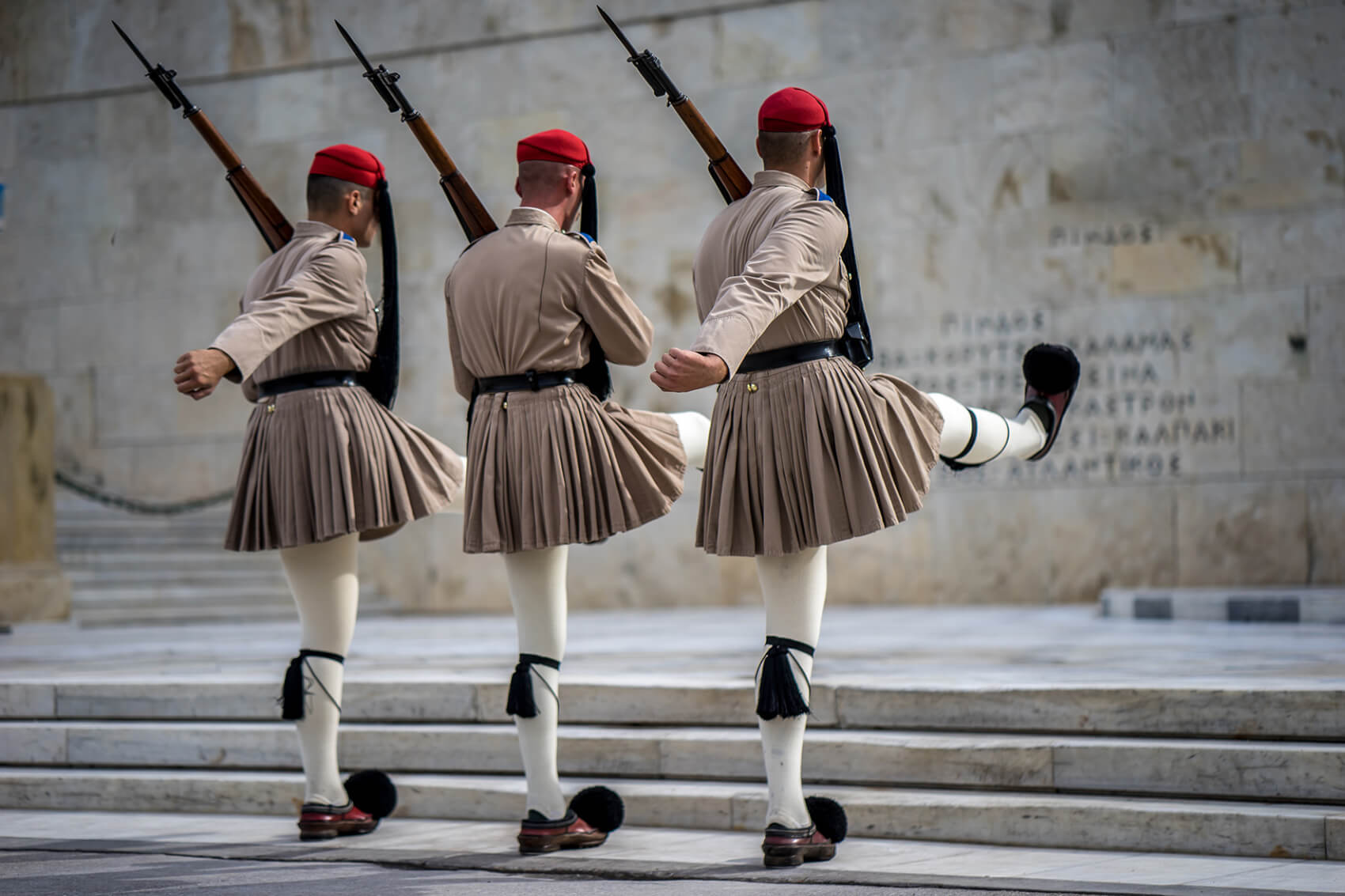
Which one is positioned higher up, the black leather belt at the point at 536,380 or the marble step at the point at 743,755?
the black leather belt at the point at 536,380

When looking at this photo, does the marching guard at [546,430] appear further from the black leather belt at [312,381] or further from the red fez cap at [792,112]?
the red fez cap at [792,112]

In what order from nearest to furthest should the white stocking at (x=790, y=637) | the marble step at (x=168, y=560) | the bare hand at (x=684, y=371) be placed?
the bare hand at (x=684, y=371)
the white stocking at (x=790, y=637)
the marble step at (x=168, y=560)

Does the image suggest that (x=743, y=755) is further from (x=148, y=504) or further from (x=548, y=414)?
(x=148, y=504)

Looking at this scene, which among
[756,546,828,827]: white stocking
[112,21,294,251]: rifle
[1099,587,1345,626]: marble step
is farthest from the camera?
[1099,587,1345,626]: marble step

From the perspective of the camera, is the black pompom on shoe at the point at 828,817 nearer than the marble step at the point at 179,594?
Yes

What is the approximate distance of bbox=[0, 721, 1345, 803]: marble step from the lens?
3.87 meters

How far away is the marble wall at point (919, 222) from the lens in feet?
30.4

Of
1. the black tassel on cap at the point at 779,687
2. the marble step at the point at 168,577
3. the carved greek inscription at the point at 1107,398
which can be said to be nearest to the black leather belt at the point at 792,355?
the black tassel on cap at the point at 779,687

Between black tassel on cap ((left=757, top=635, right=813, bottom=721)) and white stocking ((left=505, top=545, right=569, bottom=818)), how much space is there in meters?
0.58

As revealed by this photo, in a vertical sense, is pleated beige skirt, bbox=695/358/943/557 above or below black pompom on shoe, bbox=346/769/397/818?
above

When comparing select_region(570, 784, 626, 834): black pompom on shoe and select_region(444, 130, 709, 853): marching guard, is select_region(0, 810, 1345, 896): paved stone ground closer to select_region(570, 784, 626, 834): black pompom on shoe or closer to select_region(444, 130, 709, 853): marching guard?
select_region(570, 784, 626, 834): black pompom on shoe

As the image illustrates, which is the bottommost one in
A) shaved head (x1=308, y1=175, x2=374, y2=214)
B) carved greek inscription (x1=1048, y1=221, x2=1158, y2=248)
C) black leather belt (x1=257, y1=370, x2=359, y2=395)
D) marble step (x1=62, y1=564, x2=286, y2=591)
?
marble step (x1=62, y1=564, x2=286, y2=591)

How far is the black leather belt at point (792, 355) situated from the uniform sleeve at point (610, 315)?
0.30 m

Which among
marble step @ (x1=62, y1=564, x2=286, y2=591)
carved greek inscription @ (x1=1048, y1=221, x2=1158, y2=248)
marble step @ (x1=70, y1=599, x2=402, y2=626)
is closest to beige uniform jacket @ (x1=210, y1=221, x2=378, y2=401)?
marble step @ (x1=70, y1=599, x2=402, y2=626)
